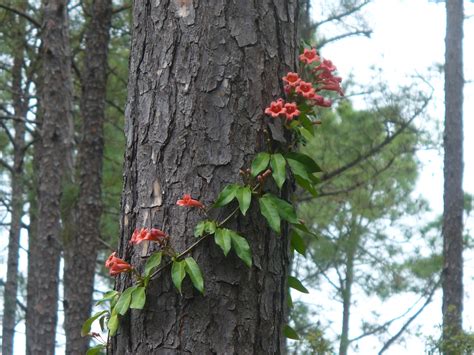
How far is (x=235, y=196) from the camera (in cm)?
222

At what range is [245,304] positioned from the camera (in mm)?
2230

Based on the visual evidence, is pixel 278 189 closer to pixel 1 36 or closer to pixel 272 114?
pixel 272 114

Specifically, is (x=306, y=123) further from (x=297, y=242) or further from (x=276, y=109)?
(x=297, y=242)

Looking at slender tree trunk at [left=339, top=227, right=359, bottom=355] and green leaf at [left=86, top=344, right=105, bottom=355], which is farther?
slender tree trunk at [left=339, top=227, right=359, bottom=355]

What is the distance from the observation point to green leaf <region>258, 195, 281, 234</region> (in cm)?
223

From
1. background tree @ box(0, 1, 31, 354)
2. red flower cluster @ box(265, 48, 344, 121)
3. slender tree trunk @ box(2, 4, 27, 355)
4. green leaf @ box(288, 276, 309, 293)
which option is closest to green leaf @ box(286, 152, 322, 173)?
red flower cluster @ box(265, 48, 344, 121)

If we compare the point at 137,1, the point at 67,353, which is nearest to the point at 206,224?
the point at 137,1

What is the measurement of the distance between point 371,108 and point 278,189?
30.2ft

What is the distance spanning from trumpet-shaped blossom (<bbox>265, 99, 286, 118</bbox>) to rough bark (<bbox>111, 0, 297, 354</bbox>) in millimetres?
52

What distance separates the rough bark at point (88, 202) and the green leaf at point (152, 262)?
4791mm

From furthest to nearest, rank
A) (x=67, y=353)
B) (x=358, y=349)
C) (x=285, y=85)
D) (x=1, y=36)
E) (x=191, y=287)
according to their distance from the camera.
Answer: (x=1, y=36) < (x=358, y=349) < (x=67, y=353) < (x=285, y=85) < (x=191, y=287)

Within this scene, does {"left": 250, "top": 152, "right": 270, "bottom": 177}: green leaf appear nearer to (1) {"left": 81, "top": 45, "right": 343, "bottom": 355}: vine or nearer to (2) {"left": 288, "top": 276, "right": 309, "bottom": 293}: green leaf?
(1) {"left": 81, "top": 45, "right": 343, "bottom": 355}: vine

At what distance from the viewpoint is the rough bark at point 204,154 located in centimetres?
222

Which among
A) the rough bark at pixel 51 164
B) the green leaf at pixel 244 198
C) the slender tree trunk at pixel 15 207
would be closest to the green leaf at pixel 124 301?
the green leaf at pixel 244 198
